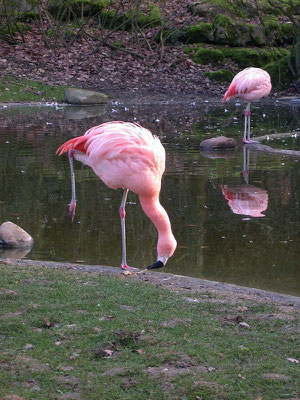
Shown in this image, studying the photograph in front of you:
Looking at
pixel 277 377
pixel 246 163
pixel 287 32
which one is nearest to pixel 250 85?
pixel 246 163

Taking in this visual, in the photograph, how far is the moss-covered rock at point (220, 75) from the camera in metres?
21.4

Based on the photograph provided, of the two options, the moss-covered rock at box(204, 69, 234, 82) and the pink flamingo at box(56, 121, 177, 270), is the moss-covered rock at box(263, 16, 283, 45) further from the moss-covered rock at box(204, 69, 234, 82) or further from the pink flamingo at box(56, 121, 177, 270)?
the pink flamingo at box(56, 121, 177, 270)

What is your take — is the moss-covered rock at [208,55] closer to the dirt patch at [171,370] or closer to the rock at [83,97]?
the rock at [83,97]

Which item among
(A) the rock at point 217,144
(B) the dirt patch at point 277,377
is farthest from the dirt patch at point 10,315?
(A) the rock at point 217,144

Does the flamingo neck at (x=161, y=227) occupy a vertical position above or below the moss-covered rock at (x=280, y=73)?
below

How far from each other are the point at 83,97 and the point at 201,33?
24.0ft

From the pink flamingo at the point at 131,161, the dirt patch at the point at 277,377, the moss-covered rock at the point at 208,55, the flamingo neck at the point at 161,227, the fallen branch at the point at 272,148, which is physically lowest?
the fallen branch at the point at 272,148

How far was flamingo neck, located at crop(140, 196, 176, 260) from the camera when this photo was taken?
15.2ft

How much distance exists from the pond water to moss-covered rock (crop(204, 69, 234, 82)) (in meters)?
8.78

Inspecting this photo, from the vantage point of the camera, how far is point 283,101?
19953 millimetres

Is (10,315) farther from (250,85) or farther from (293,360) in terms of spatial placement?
(250,85)

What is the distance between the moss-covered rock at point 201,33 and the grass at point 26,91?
21.1 feet

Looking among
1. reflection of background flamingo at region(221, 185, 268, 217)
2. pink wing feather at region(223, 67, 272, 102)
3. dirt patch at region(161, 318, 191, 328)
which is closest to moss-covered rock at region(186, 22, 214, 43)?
pink wing feather at region(223, 67, 272, 102)

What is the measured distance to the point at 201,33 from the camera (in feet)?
78.4
